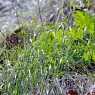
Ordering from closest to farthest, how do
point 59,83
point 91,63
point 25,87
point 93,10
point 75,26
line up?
point 25,87 → point 59,83 → point 91,63 → point 75,26 → point 93,10

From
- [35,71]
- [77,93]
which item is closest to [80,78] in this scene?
[77,93]

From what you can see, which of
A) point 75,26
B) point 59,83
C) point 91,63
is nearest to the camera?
point 59,83

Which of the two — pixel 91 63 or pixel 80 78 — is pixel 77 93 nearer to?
pixel 80 78

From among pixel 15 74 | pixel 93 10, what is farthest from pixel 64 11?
pixel 15 74

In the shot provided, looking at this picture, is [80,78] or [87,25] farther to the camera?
[87,25]

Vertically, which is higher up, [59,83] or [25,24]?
[25,24]

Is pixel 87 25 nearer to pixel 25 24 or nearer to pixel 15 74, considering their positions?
pixel 25 24

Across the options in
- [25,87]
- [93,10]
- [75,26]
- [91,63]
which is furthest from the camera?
[93,10]
